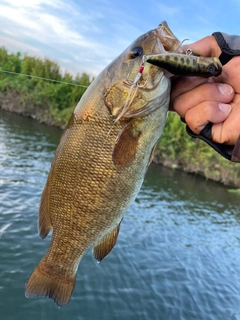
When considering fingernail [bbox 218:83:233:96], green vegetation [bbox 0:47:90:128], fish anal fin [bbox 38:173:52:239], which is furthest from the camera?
green vegetation [bbox 0:47:90:128]

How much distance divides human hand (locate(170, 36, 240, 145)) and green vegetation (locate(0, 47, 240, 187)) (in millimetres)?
34265

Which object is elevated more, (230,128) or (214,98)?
(214,98)

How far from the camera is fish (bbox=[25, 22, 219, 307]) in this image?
2383mm

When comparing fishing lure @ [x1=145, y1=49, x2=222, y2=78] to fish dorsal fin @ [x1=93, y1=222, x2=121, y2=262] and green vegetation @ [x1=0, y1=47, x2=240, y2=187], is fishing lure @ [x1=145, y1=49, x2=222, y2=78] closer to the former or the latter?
fish dorsal fin @ [x1=93, y1=222, x2=121, y2=262]

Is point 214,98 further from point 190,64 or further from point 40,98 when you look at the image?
point 40,98

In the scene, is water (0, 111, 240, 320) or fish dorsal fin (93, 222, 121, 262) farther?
water (0, 111, 240, 320)

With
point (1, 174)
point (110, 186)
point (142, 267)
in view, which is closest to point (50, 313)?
point (142, 267)

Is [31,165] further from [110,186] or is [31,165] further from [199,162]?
[199,162]

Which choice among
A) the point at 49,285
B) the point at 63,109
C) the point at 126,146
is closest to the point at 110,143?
the point at 126,146

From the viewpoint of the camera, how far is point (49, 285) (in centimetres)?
282

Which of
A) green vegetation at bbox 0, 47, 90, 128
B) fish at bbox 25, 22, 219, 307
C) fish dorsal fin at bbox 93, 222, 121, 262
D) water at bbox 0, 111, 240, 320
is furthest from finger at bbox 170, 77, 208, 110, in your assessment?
green vegetation at bbox 0, 47, 90, 128

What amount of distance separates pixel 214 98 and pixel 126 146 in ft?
2.41

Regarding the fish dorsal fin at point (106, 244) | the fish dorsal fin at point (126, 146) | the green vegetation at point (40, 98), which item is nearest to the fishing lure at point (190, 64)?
the fish dorsal fin at point (126, 146)

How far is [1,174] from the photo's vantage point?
51.8 feet
